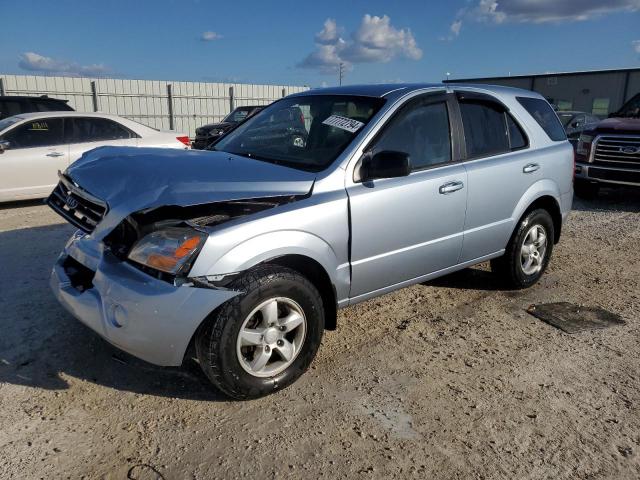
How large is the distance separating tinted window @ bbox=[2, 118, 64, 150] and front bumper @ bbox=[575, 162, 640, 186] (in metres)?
8.80

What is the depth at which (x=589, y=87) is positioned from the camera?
1113 inches

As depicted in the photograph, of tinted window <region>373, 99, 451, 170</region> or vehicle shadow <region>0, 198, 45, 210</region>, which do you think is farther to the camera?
vehicle shadow <region>0, 198, 45, 210</region>

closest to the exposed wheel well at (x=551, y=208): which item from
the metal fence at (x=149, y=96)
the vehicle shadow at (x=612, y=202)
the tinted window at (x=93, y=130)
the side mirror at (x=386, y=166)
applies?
the side mirror at (x=386, y=166)

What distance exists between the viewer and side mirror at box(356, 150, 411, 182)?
3.25 meters

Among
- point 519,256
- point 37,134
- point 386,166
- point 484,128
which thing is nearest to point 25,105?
point 37,134

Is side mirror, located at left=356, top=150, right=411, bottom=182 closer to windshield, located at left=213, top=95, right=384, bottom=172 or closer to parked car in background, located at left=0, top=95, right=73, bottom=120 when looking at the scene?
windshield, located at left=213, top=95, right=384, bottom=172

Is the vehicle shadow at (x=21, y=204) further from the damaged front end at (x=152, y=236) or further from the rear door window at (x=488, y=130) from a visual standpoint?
the rear door window at (x=488, y=130)

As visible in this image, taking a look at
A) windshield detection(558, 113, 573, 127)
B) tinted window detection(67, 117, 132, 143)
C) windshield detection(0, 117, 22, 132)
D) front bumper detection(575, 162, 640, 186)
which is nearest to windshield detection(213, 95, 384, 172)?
tinted window detection(67, 117, 132, 143)

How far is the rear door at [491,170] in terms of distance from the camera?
407 cm

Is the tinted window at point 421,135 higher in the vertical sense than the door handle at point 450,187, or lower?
higher

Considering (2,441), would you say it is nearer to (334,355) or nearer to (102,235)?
(102,235)

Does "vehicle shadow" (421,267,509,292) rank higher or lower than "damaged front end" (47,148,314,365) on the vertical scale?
lower

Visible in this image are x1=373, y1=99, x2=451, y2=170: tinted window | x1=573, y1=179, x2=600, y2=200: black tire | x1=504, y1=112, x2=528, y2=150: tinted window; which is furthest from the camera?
x1=573, y1=179, x2=600, y2=200: black tire

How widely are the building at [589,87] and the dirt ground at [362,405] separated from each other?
2394cm
